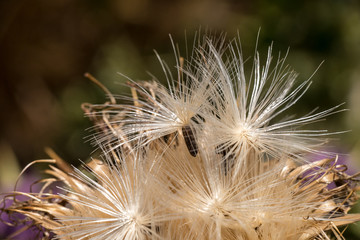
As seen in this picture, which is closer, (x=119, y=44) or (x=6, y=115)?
(x=119, y=44)

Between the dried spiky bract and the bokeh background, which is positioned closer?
the dried spiky bract

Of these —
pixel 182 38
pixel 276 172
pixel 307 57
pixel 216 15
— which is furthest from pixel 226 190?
pixel 216 15

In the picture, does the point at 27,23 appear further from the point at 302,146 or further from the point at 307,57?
the point at 302,146

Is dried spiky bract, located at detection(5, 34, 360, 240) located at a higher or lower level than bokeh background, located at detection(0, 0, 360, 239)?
lower

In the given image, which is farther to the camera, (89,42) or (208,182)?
(89,42)

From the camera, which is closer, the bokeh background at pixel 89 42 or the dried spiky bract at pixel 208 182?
the dried spiky bract at pixel 208 182
